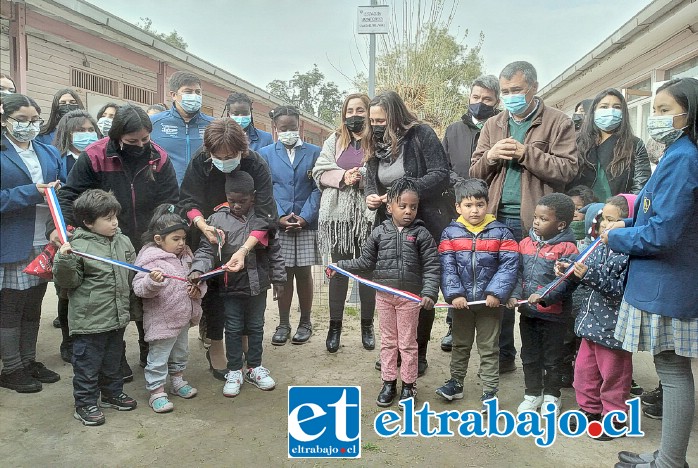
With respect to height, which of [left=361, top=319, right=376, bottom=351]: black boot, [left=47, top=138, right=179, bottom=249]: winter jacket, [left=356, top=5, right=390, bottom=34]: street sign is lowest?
[left=361, top=319, right=376, bottom=351]: black boot

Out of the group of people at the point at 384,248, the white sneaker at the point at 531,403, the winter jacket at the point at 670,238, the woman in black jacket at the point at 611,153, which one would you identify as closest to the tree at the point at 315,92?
the group of people at the point at 384,248

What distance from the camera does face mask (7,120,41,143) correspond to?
9.57ft

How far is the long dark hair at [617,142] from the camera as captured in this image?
11.5 feet

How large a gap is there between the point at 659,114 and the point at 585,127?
1.38m

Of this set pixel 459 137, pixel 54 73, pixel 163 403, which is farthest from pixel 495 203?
pixel 54 73

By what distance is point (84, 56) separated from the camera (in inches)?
316

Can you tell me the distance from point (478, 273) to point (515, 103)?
1.10 meters

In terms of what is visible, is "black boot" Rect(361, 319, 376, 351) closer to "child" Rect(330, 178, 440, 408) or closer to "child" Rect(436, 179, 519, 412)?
"child" Rect(330, 178, 440, 408)

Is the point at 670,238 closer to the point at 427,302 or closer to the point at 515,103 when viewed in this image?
the point at 427,302

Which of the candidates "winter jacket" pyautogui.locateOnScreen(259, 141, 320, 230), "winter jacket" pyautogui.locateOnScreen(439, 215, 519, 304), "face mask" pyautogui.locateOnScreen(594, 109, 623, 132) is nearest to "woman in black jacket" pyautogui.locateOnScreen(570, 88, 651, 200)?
"face mask" pyautogui.locateOnScreen(594, 109, 623, 132)

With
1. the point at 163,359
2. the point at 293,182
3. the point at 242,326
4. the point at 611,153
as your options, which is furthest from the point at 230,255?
the point at 611,153

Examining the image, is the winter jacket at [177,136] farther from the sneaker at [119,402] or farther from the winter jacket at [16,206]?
the sneaker at [119,402]

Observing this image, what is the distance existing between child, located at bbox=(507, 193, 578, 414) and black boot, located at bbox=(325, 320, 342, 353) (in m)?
1.52

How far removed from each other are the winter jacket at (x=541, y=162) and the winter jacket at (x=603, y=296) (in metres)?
0.58
